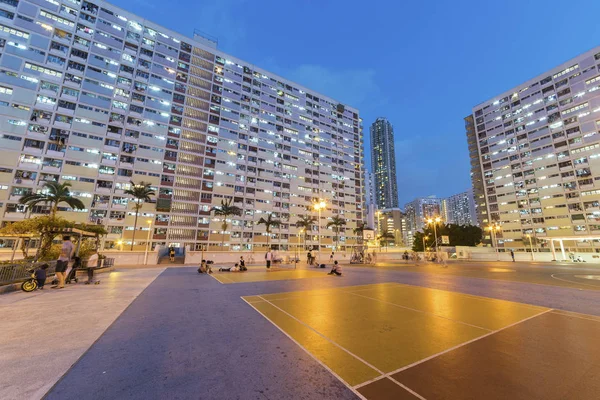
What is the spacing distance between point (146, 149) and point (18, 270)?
5159 cm

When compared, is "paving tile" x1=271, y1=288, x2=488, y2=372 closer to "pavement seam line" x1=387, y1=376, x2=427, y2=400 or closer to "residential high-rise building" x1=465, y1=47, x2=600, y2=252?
"pavement seam line" x1=387, y1=376, x2=427, y2=400

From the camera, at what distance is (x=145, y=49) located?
5928 centimetres

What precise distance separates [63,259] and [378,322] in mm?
14779

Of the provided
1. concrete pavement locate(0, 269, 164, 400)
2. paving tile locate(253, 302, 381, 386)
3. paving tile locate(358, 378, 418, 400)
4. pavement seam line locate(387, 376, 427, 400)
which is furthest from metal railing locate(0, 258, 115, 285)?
pavement seam line locate(387, 376, 427, 400)

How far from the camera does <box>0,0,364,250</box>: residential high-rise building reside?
4597 centimetres

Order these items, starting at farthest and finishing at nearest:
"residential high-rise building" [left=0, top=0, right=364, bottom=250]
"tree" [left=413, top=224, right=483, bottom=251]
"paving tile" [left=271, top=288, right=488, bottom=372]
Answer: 1. "tree" [left=413, top=224, right=483, bottom=251]
2. "residential high-rise building" [left=0, top=0, right=364, bottom=250]
3. "paving tile" [left=271, top=288, right=488, bottom=372]

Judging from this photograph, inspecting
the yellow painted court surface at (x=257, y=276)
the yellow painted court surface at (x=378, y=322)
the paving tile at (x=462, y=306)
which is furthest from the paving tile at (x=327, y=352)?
the yellow painted court surface at (x=257, y=276)

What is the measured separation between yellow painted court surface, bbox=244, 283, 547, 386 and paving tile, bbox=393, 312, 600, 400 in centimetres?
40

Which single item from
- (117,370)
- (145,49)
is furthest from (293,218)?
(117,370)

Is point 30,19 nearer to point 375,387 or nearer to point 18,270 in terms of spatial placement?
point 18,270

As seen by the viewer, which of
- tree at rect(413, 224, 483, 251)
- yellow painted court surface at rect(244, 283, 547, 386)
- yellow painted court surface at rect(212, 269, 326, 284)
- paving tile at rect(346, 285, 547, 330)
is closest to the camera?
yellow painted court surface at rect(244, 283, 547, 386)

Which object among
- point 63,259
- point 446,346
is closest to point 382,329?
point 446,346

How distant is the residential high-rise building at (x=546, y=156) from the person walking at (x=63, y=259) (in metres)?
89.0

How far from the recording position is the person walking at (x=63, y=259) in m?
11.4
